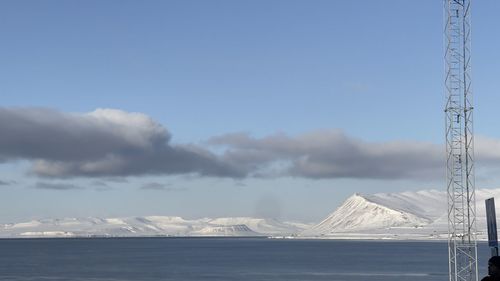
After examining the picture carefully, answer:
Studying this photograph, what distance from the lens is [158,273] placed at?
148375 millimetres

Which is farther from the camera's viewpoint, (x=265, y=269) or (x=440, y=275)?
(x=265, y=269)

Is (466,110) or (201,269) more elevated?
(466,110)

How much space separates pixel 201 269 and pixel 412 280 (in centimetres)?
5101

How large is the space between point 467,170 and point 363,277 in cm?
8446

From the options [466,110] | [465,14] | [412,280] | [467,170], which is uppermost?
[465,14]

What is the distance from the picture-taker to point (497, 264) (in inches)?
622

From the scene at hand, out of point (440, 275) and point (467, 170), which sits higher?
point (467, 170)

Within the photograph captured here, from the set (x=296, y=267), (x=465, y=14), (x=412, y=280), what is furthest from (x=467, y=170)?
(x=296, y=267)

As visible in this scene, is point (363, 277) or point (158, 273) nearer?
point (363, 277)

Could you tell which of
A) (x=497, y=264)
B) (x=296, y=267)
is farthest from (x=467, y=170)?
(x=296, y=267)

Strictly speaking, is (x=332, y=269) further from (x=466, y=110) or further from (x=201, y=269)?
(x=466, y=110)

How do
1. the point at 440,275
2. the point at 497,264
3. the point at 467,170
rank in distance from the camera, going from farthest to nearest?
the point at 440,275 < the point at 467,170 < the point at 497,264

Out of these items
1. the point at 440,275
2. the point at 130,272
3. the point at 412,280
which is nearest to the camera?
the point at 412,280

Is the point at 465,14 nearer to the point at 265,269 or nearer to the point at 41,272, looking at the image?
the point at 265,269
